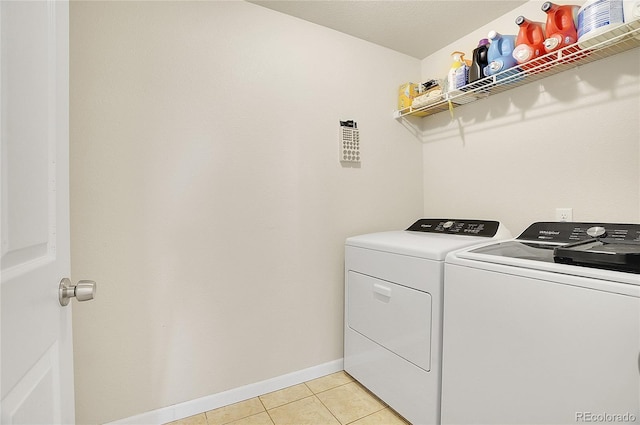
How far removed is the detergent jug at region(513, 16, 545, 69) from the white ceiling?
1.10 ft

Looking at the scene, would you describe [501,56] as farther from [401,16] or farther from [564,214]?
[564,214]

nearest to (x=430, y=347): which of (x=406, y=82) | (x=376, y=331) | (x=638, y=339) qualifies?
(x=376, y=331)

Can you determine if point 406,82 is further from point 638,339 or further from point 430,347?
point 638,339

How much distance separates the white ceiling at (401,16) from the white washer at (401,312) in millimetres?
1246

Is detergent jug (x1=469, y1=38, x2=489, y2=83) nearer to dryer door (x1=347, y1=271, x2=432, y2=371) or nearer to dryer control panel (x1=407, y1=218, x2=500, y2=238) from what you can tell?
dryer control panel (x1=407, y1=218, x2=500, y2=238)

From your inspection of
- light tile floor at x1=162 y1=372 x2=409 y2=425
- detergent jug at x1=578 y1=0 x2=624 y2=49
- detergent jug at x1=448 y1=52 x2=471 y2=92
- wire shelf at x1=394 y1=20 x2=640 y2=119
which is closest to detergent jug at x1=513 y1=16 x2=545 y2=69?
wire shelf at x1=394 y1=20 x2=640 y2=119

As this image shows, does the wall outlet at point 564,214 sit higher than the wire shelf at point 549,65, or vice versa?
the wire shelf at point 549,65

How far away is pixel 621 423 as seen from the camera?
81 cm

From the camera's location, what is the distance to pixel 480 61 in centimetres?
169

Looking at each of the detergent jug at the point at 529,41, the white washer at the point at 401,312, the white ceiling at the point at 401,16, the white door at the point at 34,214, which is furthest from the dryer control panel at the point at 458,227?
the white door at the point at 34,214

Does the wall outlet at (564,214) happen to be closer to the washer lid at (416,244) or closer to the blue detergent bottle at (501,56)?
the washer lid at (416,244)

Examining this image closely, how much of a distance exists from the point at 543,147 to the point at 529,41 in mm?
549

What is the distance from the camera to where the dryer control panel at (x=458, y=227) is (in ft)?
5.67

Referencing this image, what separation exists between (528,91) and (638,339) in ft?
4.67
